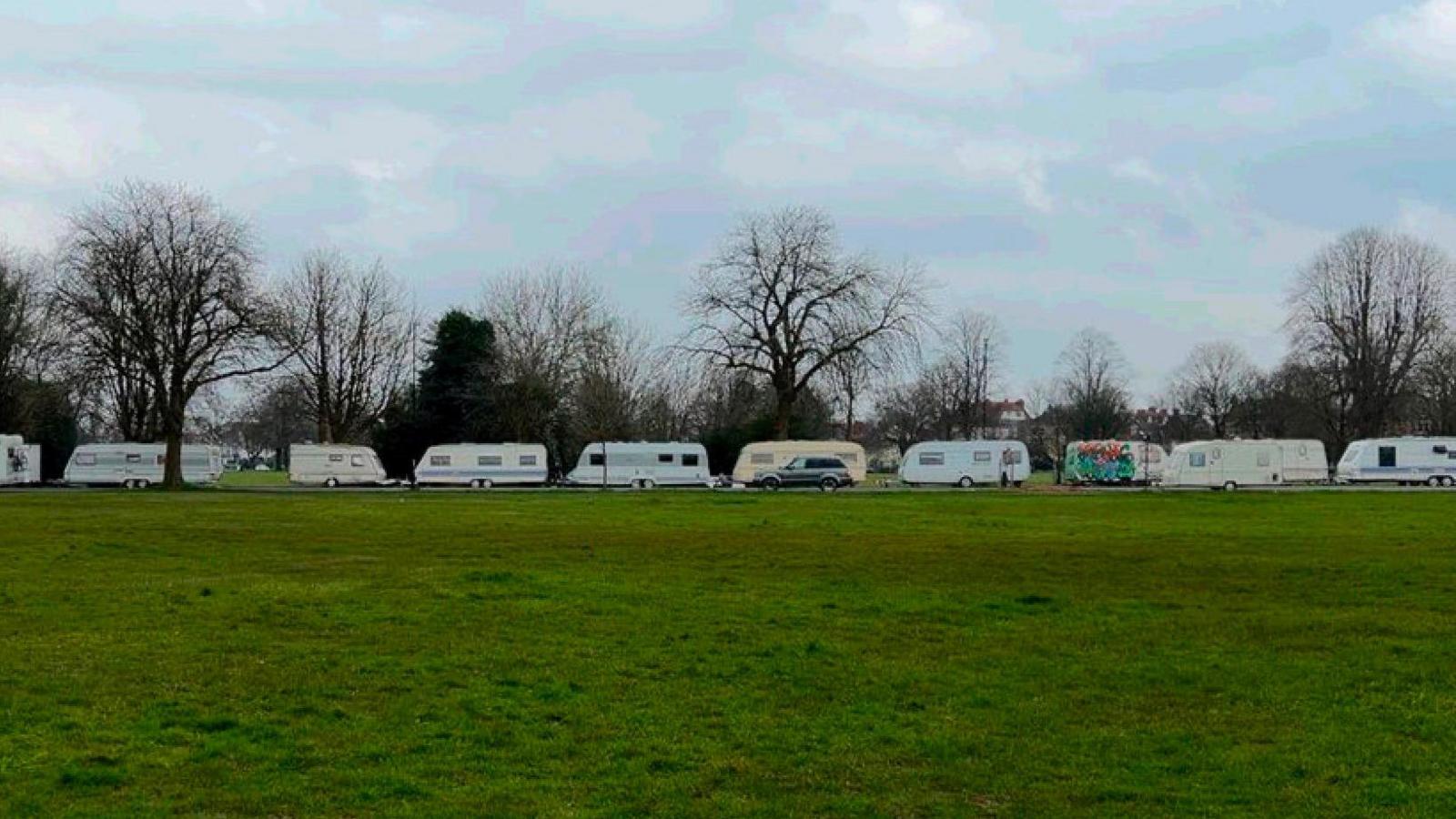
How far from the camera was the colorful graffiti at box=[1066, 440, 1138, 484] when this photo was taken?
3027 inches

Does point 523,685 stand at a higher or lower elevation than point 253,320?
lower

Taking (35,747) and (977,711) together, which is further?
(977,711)

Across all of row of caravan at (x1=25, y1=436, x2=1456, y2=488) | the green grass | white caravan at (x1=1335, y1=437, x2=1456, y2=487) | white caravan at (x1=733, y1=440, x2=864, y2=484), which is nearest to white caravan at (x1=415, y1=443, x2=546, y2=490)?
row of caravan at (x1=25, y1=436, x2=1456, y2=488)

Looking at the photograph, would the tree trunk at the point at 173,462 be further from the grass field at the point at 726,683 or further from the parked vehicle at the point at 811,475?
the grass field at the point at 726,683

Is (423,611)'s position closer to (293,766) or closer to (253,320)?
(293,766)

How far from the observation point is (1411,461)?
6750 cm

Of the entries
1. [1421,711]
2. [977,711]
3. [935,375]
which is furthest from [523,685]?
[935,375]

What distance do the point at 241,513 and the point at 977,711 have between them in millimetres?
36076

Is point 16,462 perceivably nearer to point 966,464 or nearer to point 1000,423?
point 966,464

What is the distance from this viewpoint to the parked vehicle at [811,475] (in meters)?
68.1

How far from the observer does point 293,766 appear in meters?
8.26

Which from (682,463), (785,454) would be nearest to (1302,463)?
(785,454)

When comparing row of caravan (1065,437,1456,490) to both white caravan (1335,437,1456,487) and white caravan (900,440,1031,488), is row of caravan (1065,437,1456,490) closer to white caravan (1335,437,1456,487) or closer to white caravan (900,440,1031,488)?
white caravan (1335,437,1456,487)

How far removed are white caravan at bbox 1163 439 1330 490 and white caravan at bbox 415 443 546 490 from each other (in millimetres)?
32495
